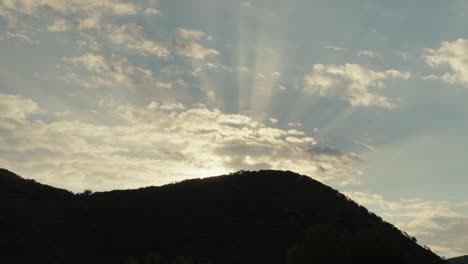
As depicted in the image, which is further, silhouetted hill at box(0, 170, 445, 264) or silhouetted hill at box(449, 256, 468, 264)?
silhouetted hill at box(449, 256, 468, 264)

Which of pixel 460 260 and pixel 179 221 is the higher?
pixel 460 260

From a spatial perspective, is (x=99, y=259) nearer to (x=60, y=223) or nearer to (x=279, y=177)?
(x=60, y=223)

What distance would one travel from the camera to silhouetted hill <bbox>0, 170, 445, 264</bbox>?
256 ft

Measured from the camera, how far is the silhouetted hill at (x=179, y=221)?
78.1 m

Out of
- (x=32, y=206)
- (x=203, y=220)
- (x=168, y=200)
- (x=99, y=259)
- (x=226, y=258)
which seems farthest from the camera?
(x=168, y=200)

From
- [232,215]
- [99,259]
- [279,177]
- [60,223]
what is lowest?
[99,259]

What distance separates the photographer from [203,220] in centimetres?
9988

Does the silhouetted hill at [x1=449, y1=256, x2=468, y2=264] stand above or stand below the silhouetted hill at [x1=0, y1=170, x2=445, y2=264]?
above

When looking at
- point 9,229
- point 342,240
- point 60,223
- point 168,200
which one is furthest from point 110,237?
point 342,240

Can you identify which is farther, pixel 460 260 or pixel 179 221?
pixel 460 260

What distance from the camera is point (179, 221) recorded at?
321ft

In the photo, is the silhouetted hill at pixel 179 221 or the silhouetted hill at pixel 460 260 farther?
the silhouetted hill at pixel 460 260

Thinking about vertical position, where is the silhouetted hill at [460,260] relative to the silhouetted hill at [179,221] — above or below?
above

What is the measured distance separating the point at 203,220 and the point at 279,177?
122 ft
